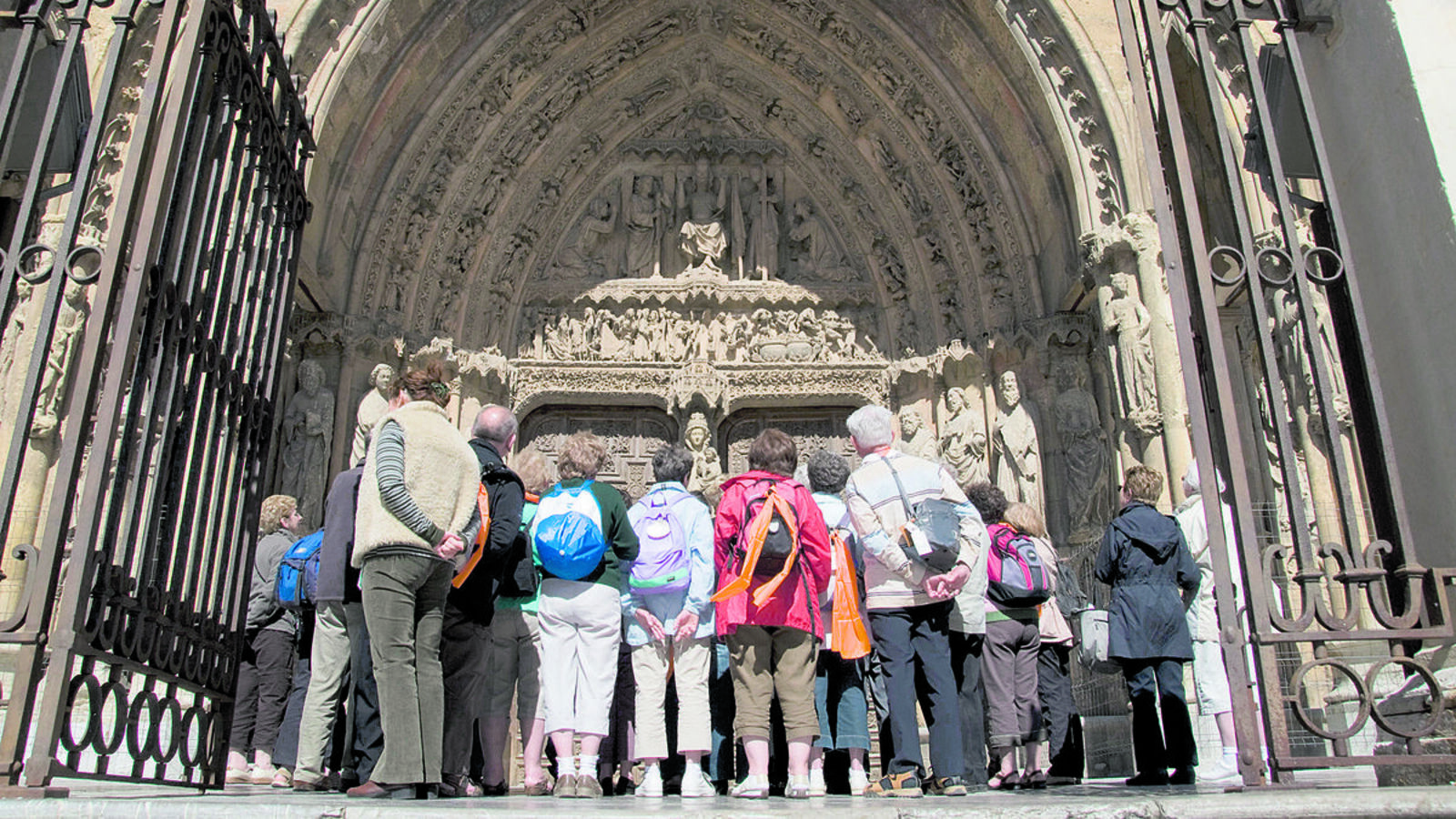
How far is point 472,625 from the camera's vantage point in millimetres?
4207

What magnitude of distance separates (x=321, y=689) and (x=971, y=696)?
8.45ft

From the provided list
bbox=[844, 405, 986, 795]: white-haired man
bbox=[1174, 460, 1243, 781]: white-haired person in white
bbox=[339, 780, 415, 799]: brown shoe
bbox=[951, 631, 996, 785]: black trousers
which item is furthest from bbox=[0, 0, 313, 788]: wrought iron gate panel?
bbox=[1174, 460, 1243, 781]: white-haired person in white

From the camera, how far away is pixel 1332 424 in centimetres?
331

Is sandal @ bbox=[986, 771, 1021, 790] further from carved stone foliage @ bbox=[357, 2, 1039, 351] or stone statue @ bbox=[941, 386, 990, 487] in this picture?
carved stone foliage @ bbox=[357, 2, 1039, 351]

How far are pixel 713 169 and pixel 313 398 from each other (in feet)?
14.7

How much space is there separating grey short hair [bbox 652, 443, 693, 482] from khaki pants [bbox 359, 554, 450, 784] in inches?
47.6

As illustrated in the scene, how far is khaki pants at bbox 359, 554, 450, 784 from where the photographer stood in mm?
3533

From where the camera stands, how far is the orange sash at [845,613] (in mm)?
4285

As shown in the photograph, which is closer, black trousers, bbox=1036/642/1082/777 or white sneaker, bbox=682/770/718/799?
white sneaker, bbox=682/770/718/799

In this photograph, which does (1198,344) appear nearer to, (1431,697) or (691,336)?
(1431,697)

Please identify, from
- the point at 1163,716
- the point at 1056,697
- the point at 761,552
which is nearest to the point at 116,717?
the point at 761,552

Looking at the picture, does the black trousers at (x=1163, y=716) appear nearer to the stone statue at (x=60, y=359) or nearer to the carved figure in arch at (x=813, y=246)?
the stone statue at (x=60, y=359)

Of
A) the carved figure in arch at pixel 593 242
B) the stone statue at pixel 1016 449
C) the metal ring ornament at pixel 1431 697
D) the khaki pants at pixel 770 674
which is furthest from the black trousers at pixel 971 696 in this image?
the carved figure in arch at pixel 593 242

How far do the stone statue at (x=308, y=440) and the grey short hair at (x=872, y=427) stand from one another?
503 cm
